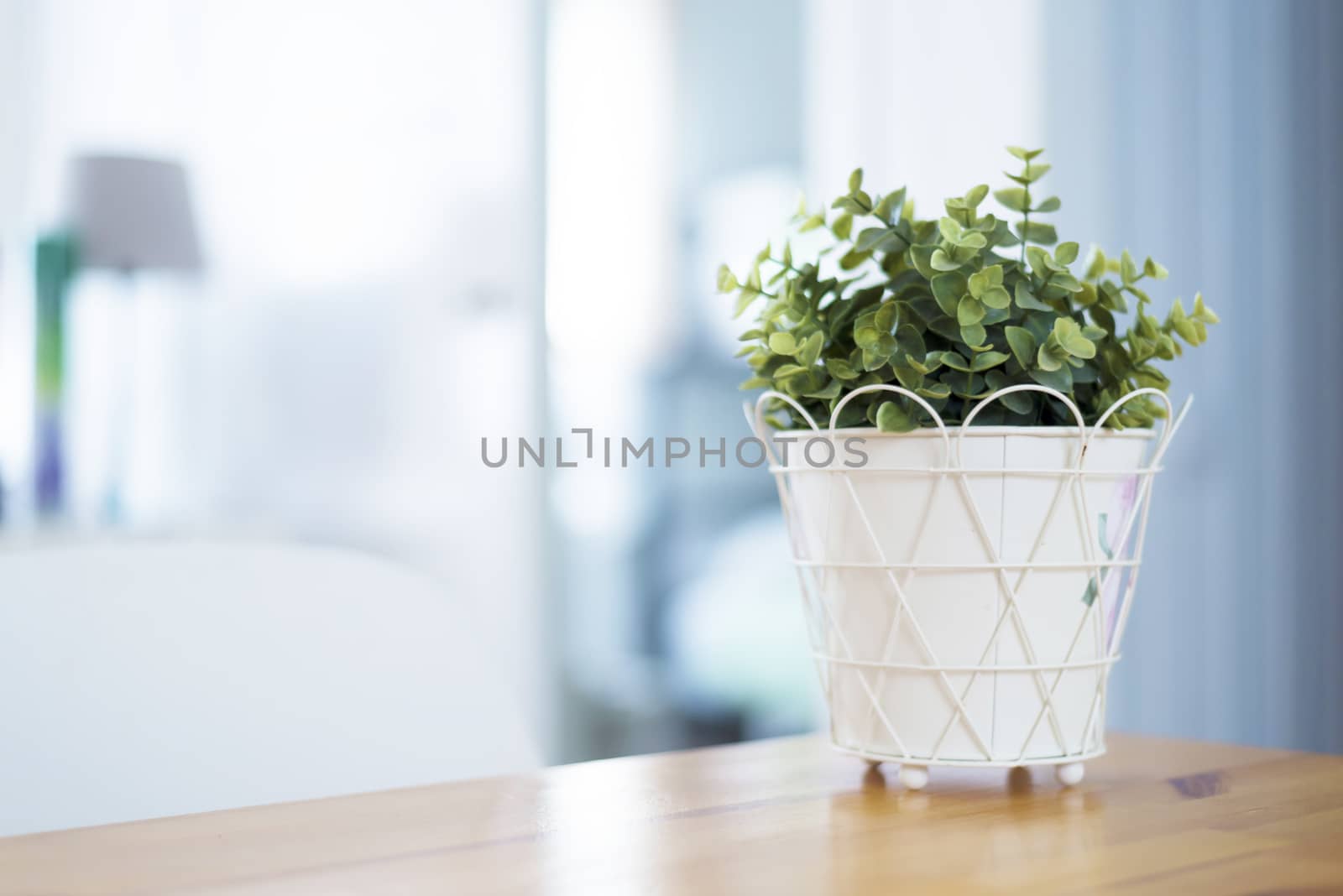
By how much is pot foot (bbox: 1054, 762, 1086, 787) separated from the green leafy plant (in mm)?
190

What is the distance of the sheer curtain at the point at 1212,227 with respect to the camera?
2104mm

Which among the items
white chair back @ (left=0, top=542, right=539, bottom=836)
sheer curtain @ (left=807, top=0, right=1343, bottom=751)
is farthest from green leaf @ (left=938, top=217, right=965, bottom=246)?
sheer curtain @ (left=807, top=0, right=1343, bottom=751)

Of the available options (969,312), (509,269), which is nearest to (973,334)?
(969,312)

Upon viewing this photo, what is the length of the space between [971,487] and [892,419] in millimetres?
54

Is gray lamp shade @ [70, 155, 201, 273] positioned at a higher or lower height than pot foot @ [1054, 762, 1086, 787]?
higher

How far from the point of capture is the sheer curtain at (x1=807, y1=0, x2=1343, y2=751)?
2.10 meters

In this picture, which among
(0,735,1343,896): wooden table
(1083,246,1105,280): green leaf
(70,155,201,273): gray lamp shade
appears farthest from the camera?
(70,155,201,273): gray lamp shade

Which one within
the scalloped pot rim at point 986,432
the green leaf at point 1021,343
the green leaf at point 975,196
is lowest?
the scalloped pot rim at point 986,432

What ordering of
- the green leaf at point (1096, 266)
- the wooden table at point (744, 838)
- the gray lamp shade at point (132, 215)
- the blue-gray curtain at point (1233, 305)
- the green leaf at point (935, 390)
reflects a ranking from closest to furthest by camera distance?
1. the wooden table at point (744, 838)
2. the green leaf at point (935, 390)
3. the green leaf at point (1096, 266)
4. the gray lamp shade at point (132, 215)
5. the blue-gray curtain at point (1233, 305)

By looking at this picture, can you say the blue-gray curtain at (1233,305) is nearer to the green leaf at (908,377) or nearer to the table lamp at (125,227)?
the table lamp at (125,227)

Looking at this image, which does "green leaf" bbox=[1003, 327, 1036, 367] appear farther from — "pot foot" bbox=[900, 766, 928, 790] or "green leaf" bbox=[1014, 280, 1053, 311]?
"pot foot" bbox=[900, 766, 928, 790]

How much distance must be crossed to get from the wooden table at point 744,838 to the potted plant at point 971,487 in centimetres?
5

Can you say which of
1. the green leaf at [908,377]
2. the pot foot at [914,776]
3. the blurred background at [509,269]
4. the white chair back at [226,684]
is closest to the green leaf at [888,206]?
the green leaf at [908,377]

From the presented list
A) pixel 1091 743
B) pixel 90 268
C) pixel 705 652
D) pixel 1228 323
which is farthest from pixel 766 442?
pixel 705 652
